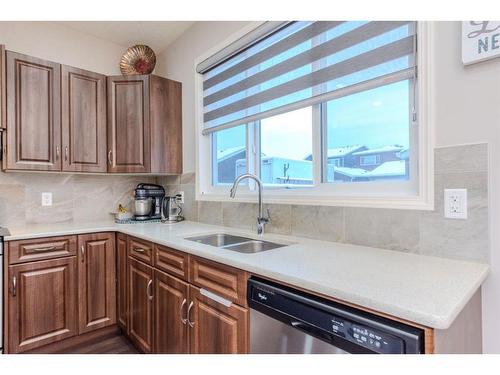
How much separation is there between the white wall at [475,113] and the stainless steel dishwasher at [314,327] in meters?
0.59

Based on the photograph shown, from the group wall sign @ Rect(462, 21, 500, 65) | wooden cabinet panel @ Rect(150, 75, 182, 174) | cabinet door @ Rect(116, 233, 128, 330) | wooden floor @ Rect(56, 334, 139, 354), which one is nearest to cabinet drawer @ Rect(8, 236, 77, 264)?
cabinet door @ Rect(116, 233, 128, 330)

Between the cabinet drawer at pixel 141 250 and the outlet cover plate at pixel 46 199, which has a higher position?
the outlet cover plate at pixel 46 199

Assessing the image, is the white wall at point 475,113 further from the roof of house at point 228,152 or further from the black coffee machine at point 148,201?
the black coffee machine at point 148,201

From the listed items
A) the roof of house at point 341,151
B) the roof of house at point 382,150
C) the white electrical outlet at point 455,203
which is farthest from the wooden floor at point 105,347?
the white electrical outlet at point 455,203

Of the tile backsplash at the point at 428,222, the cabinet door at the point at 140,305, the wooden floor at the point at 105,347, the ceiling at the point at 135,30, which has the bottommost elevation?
the wooden floor at the point at 105,347

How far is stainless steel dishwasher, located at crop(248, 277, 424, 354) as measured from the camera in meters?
0.75

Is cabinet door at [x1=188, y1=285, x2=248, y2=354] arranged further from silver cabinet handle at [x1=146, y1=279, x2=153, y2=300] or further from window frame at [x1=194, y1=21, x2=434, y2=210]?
window frame at [x1=194, y1=21, x2=434, y2=210]

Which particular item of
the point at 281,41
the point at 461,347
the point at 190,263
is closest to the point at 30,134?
the point at 190,263

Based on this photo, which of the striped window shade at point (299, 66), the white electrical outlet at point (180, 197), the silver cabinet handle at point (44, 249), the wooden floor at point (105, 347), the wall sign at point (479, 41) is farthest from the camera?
the white electrical outlet at point (180, 197)

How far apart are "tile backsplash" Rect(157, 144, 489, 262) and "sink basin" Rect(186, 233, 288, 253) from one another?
0.15 metres

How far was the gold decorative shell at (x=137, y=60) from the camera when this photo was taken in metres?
2.67

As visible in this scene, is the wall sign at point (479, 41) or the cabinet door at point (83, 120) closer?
the wall sign at point (479, 41)

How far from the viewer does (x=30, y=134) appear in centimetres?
210
